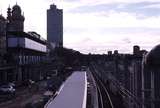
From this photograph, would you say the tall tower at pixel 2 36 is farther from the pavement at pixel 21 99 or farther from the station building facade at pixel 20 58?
the pavement at pixel 21 99

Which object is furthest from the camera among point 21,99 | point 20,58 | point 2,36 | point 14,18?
point 14,18

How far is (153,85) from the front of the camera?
10625 mm

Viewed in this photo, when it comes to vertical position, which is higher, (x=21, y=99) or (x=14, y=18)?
(x=14, y=18)

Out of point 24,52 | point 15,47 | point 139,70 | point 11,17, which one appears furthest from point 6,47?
point 139,70

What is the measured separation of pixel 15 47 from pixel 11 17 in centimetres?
4621

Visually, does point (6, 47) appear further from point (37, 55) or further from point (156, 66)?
point (156, 66)

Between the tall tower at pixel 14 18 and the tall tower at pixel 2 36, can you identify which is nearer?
the tall tower at pixel 2 36

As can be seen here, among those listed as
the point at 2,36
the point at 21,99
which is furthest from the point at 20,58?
the point at 21,99

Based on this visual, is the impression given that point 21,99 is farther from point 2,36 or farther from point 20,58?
point 20,58

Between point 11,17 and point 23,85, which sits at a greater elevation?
point 11,17

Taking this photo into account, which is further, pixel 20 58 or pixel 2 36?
pixel 20 58

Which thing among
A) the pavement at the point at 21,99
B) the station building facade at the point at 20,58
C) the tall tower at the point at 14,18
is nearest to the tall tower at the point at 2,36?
the station building facade at the point at 20,58

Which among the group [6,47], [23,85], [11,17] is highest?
[11,17]

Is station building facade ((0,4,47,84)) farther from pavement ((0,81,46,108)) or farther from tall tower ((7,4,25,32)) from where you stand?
pavement ((0,81,46,108))
